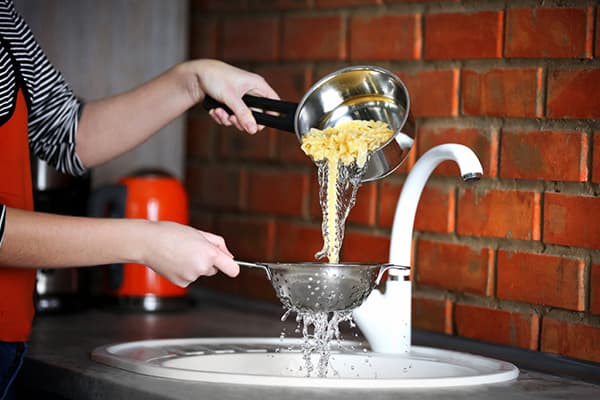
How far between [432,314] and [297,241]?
0.36 metres

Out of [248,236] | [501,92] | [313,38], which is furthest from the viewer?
[248,236]

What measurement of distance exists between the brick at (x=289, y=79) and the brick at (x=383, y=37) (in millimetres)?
131

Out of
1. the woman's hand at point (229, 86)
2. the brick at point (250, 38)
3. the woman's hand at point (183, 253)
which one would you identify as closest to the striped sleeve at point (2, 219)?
the woman's hand at point (183, 253)

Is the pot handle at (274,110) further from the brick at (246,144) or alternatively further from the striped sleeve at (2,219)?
the brick at (246,144)

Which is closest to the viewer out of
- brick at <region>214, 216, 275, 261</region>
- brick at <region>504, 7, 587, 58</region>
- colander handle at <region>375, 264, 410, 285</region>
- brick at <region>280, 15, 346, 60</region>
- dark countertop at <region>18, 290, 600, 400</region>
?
dark countertop at <region>18, 290, 600, 400</region>

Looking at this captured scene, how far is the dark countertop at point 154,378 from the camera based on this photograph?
115cm

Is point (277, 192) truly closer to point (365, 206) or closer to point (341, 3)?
point (365, 206)

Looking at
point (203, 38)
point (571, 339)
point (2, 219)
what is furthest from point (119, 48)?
point (571, 339)

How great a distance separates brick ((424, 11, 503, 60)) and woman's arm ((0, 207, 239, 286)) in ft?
1.88

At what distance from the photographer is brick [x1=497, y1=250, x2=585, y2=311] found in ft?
4.56

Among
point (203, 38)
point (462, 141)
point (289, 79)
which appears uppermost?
point (203, 38)

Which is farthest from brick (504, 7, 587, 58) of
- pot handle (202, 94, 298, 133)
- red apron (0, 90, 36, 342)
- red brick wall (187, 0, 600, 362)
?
red apron (0, 90, 36, 342)

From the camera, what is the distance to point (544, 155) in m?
1.43

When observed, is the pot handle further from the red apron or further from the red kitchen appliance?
the red kitchen appliance
